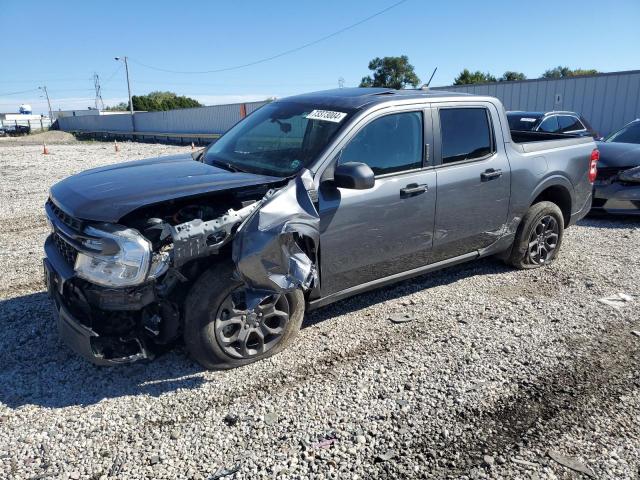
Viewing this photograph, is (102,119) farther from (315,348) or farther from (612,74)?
(315,348)

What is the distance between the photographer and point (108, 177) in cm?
367

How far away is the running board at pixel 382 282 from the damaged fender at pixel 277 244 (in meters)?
0.46

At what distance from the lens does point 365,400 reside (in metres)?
3.18

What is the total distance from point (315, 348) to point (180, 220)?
1.45 meters

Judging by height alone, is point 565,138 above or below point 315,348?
above

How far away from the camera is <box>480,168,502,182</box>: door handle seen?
14.9ft

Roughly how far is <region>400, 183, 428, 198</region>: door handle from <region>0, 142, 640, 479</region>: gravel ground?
114cm

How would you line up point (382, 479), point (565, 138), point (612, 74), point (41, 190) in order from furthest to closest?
point (612, 74)
point (41, 190)
point (565, 138)
point (382, 479)

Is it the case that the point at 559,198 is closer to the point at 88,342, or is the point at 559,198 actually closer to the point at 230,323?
the point at 230,323

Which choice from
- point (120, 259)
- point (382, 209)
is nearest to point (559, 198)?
point (382, 209)

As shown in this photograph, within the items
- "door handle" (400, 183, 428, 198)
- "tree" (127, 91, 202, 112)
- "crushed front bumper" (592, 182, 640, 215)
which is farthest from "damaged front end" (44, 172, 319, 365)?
"tree" (127, 91, 202, 112)

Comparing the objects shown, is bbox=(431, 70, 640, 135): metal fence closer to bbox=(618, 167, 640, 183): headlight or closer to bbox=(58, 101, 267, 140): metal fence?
bbox=(618, 167, 640, 183): headlight

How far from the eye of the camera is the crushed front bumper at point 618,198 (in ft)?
24.5

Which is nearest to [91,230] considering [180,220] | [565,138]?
[180,220]
